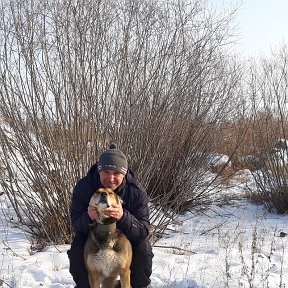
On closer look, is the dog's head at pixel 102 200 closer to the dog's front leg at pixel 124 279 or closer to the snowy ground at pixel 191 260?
the dog's front leg at pixel 124 279

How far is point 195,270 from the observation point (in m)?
5.13

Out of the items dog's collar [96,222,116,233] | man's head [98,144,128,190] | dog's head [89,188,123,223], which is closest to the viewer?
dog's head [89,188,123,223]

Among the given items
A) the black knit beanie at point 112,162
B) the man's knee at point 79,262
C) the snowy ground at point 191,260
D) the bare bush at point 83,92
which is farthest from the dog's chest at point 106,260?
the bare bush at point 83,92

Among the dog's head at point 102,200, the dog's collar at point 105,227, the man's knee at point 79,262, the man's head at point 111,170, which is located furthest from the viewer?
the man's knee at point 79,262

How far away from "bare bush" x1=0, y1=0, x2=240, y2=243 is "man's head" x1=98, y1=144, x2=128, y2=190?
232 centimetres

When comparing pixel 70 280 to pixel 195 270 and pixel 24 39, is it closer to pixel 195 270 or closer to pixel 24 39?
pixel 195 270

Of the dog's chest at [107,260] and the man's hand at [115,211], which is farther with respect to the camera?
the dog's chest at [107,260]

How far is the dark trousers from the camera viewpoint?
3.87 meters

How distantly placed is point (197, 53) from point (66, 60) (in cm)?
216

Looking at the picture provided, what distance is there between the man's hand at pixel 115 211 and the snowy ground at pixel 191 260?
4.45 ft

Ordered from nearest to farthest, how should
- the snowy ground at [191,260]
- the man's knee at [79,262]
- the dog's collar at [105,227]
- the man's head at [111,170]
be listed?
the dog's collar at [105,227] → the man's head at [111,170] → the man's knee at [79,262] → the snowy ground at [191,260]

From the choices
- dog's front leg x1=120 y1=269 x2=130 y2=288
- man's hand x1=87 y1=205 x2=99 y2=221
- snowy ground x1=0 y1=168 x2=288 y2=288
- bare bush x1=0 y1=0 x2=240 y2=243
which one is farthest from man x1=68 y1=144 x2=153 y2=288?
bare bush x1=0 y1=0 x2=240 y2=243

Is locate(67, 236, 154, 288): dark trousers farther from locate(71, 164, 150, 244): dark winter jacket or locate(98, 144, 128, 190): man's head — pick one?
locate(98, 144, 128, 190): man's head

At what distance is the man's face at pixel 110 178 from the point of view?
3.64 meters
